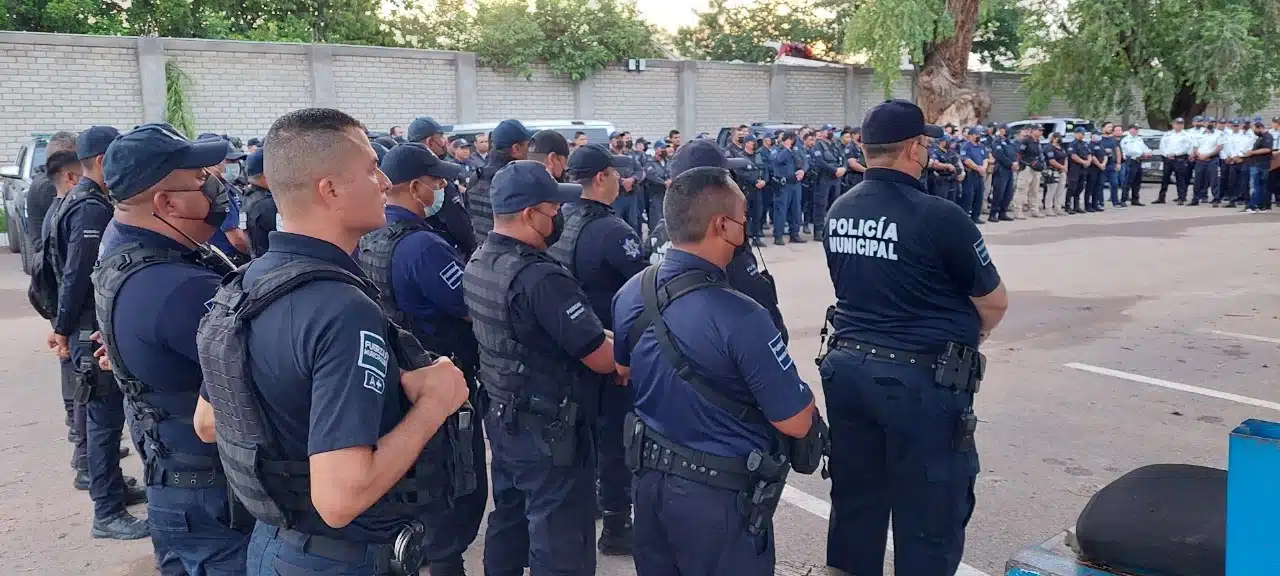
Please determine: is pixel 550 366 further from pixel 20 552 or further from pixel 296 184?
pixel 20 552

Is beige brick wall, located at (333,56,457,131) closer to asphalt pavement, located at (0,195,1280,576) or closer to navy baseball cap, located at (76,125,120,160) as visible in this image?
asphalt pavement, located at (0,195,1280,576)

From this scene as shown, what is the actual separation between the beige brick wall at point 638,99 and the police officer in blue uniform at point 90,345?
64.0 feet

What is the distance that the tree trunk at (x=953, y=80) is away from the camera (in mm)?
24500

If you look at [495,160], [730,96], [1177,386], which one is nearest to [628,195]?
[495,160]

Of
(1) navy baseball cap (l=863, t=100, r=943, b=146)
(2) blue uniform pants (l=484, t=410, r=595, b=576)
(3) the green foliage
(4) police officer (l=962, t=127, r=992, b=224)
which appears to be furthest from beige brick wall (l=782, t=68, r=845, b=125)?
(2) blue uniform pants (l=484, t=410, r=595, b=576)

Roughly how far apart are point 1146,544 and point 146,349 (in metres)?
2.67

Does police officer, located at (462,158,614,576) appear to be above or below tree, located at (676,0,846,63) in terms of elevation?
below

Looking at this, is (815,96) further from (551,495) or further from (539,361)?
(551,495)

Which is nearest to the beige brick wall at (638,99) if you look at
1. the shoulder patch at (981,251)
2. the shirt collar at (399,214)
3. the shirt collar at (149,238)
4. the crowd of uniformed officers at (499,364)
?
the crowd of uniformed officers at (499,364)

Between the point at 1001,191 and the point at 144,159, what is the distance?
1572 centimetres

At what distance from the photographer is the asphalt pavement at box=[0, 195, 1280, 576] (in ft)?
14.1

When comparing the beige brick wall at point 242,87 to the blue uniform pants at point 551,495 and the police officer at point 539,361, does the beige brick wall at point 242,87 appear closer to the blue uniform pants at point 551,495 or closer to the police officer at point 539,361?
the police officer at point 539,361

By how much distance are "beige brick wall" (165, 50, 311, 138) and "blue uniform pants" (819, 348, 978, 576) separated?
1728 cm

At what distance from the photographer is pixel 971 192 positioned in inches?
627
